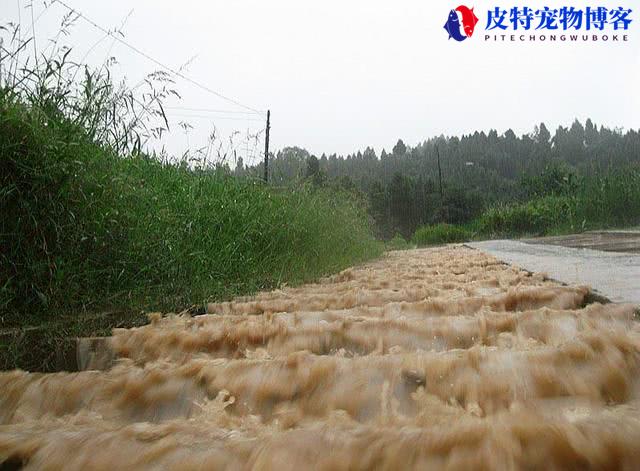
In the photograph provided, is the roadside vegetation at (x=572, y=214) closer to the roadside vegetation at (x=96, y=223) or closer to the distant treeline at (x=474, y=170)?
the distant treeline at (x=474, y=170)

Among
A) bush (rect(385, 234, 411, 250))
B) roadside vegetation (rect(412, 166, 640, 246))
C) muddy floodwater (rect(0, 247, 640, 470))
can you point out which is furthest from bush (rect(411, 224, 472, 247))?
muddy floodwater (rect(0, 247, 640, 470))

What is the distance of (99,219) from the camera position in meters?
2.51

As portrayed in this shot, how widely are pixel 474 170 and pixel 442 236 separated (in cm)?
3592

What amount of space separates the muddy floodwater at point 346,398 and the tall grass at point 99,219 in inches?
21.0

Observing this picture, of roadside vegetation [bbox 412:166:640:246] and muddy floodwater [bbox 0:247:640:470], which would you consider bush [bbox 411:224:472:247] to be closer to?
roadside vegetation [bbox 412:166:640:246]

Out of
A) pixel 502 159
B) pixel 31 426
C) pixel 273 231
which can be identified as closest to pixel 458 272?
pixel 273 231

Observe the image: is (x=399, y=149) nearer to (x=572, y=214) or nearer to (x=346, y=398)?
(x=572, y=214)

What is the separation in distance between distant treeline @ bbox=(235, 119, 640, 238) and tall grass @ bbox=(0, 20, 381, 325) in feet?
43.5

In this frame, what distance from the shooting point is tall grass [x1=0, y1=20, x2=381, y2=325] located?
7.33 ft

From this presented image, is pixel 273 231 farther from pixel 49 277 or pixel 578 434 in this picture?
pixel 578 434

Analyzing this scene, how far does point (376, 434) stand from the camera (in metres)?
0.94

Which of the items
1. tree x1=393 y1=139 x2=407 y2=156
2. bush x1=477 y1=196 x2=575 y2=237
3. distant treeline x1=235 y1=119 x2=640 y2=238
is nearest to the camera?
bush x1=477 y1=196 x2=575 y2=237

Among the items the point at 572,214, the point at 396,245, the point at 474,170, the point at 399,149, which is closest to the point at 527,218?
the point at 396,245

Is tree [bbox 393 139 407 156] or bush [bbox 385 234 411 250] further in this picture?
tree [bbox 393 139 407 156]
